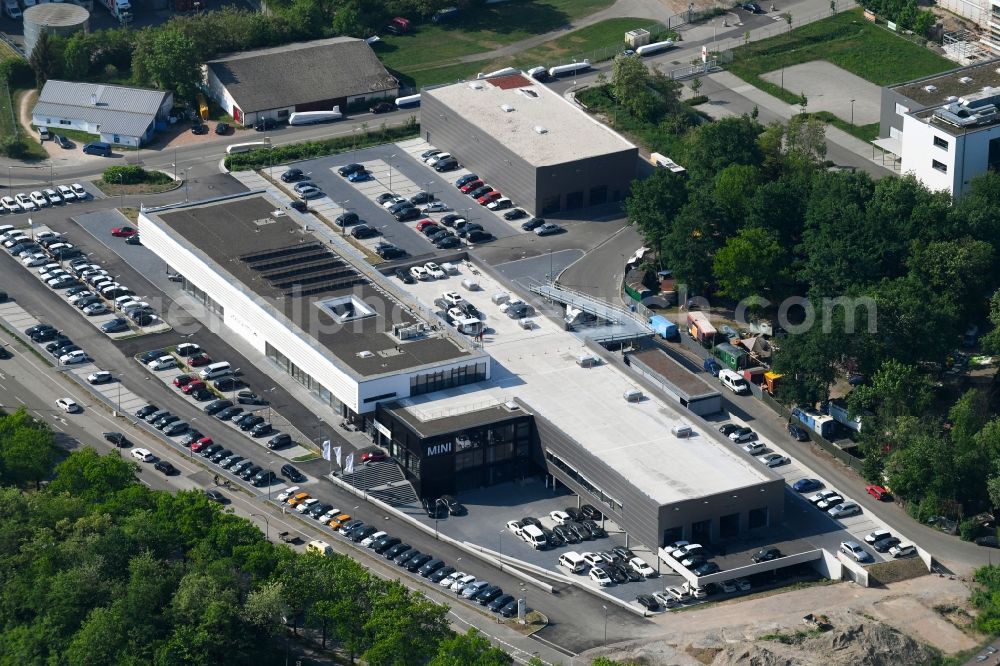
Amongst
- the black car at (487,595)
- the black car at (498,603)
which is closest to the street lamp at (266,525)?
the black car at (487,595)

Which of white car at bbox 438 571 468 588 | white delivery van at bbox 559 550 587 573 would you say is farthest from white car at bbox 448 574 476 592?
white delivery van at bbox 559 550 587 573

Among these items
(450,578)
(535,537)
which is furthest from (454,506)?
(450,578)

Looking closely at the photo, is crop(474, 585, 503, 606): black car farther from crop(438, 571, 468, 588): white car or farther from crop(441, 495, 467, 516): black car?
crop(441, 495, 467, 516): black car

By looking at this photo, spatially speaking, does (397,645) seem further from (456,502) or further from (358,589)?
(456,502)

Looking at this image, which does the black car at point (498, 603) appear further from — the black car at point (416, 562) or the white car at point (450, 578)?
the black car at point (416, 562)

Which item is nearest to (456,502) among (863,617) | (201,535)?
(201,535)

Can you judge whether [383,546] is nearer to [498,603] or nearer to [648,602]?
[498,603]
